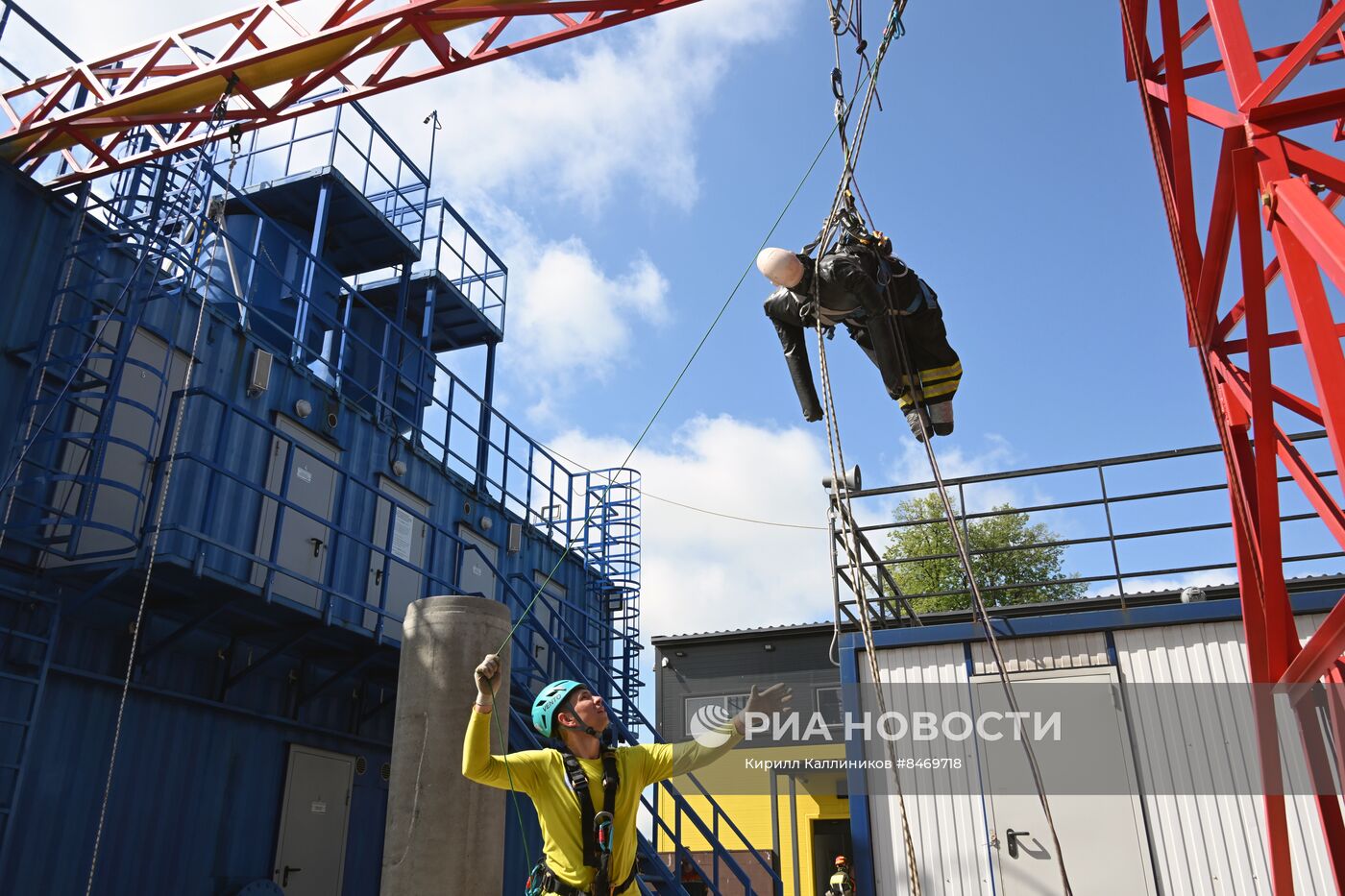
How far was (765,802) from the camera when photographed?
941 inches

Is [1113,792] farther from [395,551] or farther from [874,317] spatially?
[395,551]

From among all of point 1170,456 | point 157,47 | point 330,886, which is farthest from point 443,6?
point 330,886

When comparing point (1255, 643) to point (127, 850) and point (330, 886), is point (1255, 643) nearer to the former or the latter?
point (127, 850)

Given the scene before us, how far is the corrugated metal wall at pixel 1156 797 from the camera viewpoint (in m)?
7.99

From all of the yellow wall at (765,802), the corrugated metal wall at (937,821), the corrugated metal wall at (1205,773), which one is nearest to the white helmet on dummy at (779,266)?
the corrugated metal wall at (937,821)

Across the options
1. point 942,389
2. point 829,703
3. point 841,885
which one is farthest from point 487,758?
point 829,703

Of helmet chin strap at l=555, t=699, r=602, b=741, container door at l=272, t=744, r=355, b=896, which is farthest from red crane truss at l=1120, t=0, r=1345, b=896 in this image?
container door at l=272, t=744, r=355, b=896

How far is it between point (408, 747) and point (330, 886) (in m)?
5.59

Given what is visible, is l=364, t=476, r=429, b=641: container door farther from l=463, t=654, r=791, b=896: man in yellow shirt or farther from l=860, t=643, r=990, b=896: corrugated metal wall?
l=463, t=654, r=791, b=896: man in yellow shirt

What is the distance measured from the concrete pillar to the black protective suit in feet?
11.2

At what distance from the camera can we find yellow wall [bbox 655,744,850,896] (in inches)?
868

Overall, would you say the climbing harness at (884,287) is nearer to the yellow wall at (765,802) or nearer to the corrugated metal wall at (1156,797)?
the corrugated metal wall at (1156,797)

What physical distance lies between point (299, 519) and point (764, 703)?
30.3ft

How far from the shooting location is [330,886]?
476 inches
